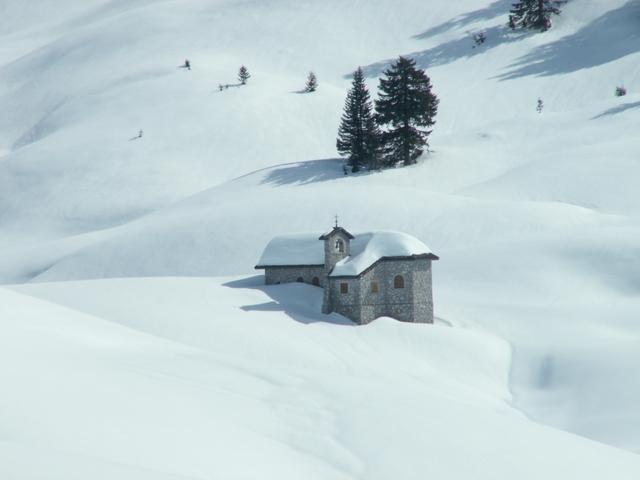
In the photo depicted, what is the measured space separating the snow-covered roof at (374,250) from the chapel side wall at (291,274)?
5.73 ft

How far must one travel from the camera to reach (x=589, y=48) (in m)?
100

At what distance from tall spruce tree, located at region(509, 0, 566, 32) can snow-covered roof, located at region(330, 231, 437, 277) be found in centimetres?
7696

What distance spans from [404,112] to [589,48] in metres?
44.7

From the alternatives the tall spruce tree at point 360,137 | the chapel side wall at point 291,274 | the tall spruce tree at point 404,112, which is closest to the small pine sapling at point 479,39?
the tall spruce tree at point 404,112

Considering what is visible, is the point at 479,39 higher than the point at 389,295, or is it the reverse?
the point at 479,39

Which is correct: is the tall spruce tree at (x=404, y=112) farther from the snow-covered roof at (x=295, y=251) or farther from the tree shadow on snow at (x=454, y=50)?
the tree shadow on snow at (x=454, y=50)

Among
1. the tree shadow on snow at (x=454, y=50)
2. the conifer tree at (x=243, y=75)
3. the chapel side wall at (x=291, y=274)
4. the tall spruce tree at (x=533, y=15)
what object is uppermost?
the tall spruce tree at (x=533, y=15)

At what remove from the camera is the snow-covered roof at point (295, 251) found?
4103 centimetres

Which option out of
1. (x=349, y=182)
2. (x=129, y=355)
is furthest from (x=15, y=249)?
(x=129, y=355)

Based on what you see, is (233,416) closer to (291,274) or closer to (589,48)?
(291,274)

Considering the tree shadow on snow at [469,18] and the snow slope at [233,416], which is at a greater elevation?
the tree shadow on snow at [469,18]

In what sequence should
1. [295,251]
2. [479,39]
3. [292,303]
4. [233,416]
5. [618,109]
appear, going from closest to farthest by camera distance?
[233,416]
[292,303]
[295,251]
[618,109]
[479,39]

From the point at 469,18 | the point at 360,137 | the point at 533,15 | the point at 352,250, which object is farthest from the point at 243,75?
the point at 352,250

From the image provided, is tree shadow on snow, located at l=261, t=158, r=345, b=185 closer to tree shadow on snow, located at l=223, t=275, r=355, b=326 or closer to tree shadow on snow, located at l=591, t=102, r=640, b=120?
tree shadow on snow, located at l=223, t=275, r=355, b=326
